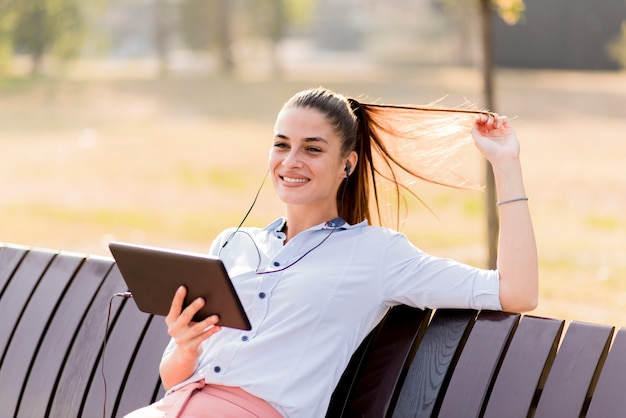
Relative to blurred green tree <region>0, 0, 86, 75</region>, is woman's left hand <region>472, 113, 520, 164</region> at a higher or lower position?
lower

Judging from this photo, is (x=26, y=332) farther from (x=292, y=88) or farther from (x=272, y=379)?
(x=292, y=88)

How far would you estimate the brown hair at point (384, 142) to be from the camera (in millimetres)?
3066

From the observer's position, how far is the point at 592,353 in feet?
9.00

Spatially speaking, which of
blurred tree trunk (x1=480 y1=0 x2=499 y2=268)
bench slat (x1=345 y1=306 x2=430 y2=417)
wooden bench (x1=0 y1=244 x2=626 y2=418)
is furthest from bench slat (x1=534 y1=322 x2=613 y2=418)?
blurred tree trunk (x1=480 y1=0 x2=499 y2=268)

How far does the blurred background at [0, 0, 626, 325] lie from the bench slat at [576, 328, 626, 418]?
A: 44.0 inches

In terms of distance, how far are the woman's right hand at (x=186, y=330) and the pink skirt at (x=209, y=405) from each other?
2.7 inches

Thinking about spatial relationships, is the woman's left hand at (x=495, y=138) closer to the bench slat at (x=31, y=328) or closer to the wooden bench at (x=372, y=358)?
the wooden bench at (x=372, y=358)

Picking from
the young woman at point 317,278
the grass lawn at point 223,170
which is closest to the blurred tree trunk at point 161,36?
the grass lawn at point 223,170

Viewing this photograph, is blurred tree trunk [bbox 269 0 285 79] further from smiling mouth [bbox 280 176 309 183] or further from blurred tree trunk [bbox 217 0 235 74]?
smiling mouth [bbox 280 176 309 183]

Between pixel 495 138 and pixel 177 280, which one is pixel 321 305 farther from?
pixel 495 138

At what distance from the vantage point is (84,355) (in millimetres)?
3658

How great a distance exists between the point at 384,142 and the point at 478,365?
72 cm

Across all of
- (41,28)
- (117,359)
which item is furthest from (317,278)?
(41,28)

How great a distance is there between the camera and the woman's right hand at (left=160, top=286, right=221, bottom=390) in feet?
8.70
